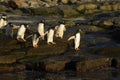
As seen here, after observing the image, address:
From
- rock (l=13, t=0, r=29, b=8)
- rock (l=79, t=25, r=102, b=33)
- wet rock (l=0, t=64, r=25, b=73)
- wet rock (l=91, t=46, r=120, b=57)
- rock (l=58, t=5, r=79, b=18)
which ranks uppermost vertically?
rock (l=13, t=0, r=29, b=8)

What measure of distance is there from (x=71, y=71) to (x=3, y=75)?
362cm

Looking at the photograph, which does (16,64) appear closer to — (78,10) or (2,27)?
(2,27)

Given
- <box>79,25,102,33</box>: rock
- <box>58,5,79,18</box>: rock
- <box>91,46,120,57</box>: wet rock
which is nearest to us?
<box>91,46,120,57</box>: wet rock

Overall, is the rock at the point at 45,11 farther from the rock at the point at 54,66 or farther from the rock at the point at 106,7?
the rock at the point at 54,66

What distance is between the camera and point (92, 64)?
24094 millimetres

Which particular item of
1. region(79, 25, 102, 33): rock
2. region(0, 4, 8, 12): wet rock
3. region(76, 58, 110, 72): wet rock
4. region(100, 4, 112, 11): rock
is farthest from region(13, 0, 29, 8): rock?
region(76, 58, 110, 72): wet rock

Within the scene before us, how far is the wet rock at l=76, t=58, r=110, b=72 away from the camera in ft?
77.9

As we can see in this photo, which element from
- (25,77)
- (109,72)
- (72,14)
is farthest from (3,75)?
(72,14)

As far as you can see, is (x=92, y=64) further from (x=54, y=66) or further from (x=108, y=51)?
(x=108, y=51)

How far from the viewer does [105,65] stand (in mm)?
24703

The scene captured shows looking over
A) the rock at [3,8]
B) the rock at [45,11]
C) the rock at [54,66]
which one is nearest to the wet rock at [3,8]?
the rock at [3,8]

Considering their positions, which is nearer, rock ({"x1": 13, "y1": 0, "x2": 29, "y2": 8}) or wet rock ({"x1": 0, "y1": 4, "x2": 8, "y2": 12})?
wet rock ({"x1": 0, "y1": 4, "x2": 8, "y2": 12})

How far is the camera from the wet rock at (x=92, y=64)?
2374 centimetres

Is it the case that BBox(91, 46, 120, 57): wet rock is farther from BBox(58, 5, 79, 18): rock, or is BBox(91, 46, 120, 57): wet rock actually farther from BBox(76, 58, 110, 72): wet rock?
BBox(58, 5, 79, 18): rock
